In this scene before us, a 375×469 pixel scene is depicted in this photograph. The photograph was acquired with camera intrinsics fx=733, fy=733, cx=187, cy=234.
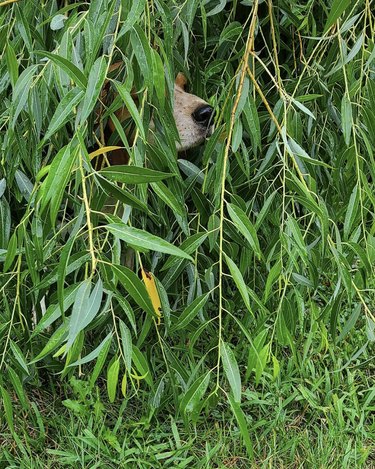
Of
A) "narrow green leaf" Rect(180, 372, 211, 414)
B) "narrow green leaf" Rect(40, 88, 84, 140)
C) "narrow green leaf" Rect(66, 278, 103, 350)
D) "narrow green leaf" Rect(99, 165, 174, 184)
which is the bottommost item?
"narrow green leaf" Rect(180, 372, 211, 414)

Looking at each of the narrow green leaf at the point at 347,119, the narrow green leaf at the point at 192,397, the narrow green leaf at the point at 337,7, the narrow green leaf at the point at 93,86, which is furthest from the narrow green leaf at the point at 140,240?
the narrow green leaf at the point at 347,119

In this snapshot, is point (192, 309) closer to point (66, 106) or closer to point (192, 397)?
point (192, 397)

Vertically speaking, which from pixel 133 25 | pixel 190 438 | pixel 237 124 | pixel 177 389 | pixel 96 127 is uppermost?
pixel 133 25

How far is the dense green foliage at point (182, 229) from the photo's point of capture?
47.5 inches

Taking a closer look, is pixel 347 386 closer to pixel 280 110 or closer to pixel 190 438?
pixel 190 438

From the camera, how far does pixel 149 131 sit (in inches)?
59.0

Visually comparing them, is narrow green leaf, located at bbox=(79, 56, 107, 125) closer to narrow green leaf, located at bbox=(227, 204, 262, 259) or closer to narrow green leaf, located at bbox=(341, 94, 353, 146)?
narrow green leaf, located at bbox=(227, 204, 262, 259)

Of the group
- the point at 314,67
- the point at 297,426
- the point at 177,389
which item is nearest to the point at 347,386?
the point at 297,426

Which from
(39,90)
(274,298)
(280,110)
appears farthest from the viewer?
(274,298)

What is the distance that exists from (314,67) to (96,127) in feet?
1.95

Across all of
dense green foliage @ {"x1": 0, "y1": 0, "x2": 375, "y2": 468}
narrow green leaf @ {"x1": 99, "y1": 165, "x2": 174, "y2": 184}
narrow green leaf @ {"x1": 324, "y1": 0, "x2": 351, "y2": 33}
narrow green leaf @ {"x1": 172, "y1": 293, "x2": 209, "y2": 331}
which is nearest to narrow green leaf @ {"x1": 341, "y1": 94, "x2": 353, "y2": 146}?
dense green foliage @ {"x1": 0, "y1": 0, "x2": 375, "y2": 468}

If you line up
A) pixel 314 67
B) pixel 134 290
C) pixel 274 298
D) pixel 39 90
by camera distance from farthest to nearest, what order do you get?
pixel 274 298
pixel 314 67
pixel 39 90
pixel 134 290

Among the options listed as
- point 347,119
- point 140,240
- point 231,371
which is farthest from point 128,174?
point 347,119

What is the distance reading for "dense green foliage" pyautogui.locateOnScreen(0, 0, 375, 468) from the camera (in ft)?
3.96
